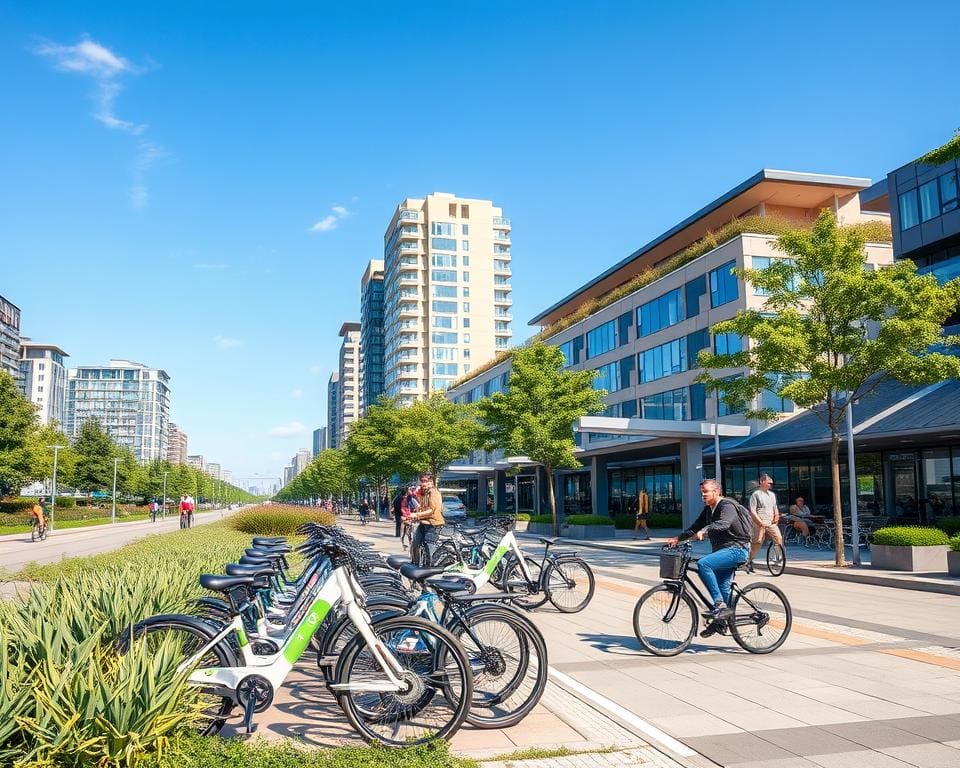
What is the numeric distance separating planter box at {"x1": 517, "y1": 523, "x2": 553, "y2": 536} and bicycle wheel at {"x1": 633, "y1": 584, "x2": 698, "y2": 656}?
86.3 feet

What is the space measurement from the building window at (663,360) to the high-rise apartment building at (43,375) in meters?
171

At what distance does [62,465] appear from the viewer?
234 feet

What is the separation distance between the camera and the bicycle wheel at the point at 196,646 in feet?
17.4

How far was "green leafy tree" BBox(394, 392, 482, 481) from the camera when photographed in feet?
165

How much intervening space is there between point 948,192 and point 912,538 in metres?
27.8

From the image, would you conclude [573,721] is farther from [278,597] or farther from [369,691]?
[278,597]

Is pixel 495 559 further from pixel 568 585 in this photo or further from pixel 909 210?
pixel 909 210

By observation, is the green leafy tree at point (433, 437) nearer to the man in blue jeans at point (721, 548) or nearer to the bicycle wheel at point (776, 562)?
the bicycle wheel at point (776, 562)

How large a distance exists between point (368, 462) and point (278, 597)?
179ft

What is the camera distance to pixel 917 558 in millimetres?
16609

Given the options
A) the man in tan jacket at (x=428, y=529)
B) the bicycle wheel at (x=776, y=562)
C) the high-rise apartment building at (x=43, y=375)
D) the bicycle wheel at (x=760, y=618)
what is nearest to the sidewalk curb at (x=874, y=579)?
the bicycle wheel at (x=776, y=562)

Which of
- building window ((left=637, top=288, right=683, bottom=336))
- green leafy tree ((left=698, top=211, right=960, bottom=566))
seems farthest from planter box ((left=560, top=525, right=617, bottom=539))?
building window ((left=637, top=288, right=683, bottom=336))

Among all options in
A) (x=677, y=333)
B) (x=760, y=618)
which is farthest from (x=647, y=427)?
(x=760, y=618)

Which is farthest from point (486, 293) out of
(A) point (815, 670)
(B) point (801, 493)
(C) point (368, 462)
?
A: (A) point (815, 670)
